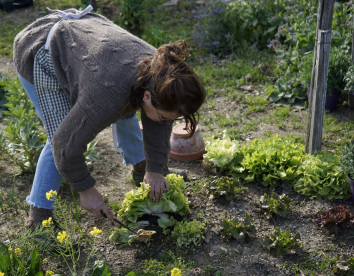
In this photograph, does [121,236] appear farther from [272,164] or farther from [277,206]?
[272,164]

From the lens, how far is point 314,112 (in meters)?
4.05

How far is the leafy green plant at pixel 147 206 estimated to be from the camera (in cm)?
346

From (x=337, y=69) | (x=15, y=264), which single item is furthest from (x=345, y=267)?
(x=337, y=69)

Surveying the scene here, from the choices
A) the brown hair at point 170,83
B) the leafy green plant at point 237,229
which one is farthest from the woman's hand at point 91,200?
the leafy green plant at point 237,229

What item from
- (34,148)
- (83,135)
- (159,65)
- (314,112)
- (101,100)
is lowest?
(34,148)

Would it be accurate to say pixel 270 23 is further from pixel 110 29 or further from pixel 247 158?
pixel 110 29

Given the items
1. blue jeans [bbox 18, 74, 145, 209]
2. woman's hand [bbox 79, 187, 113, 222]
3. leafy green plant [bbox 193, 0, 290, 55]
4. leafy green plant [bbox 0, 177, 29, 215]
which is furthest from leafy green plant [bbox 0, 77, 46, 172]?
leafy green plant [bbox 193, 0, 290, 55]

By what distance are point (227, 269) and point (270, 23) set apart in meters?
4.14

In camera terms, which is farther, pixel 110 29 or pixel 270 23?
pixel 270 23

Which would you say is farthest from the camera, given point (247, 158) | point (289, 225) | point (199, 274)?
point (247, 158)

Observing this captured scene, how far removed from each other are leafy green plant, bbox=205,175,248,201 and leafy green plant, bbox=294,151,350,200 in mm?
497

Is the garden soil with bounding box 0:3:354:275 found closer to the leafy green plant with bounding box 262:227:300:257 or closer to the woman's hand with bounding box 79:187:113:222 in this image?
the leafy green plant with bounding box 262:227:300:257

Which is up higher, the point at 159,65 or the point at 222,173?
the point at 159,65

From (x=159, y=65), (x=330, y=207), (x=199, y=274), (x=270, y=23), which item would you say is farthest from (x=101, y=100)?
(x=270, y=23)
